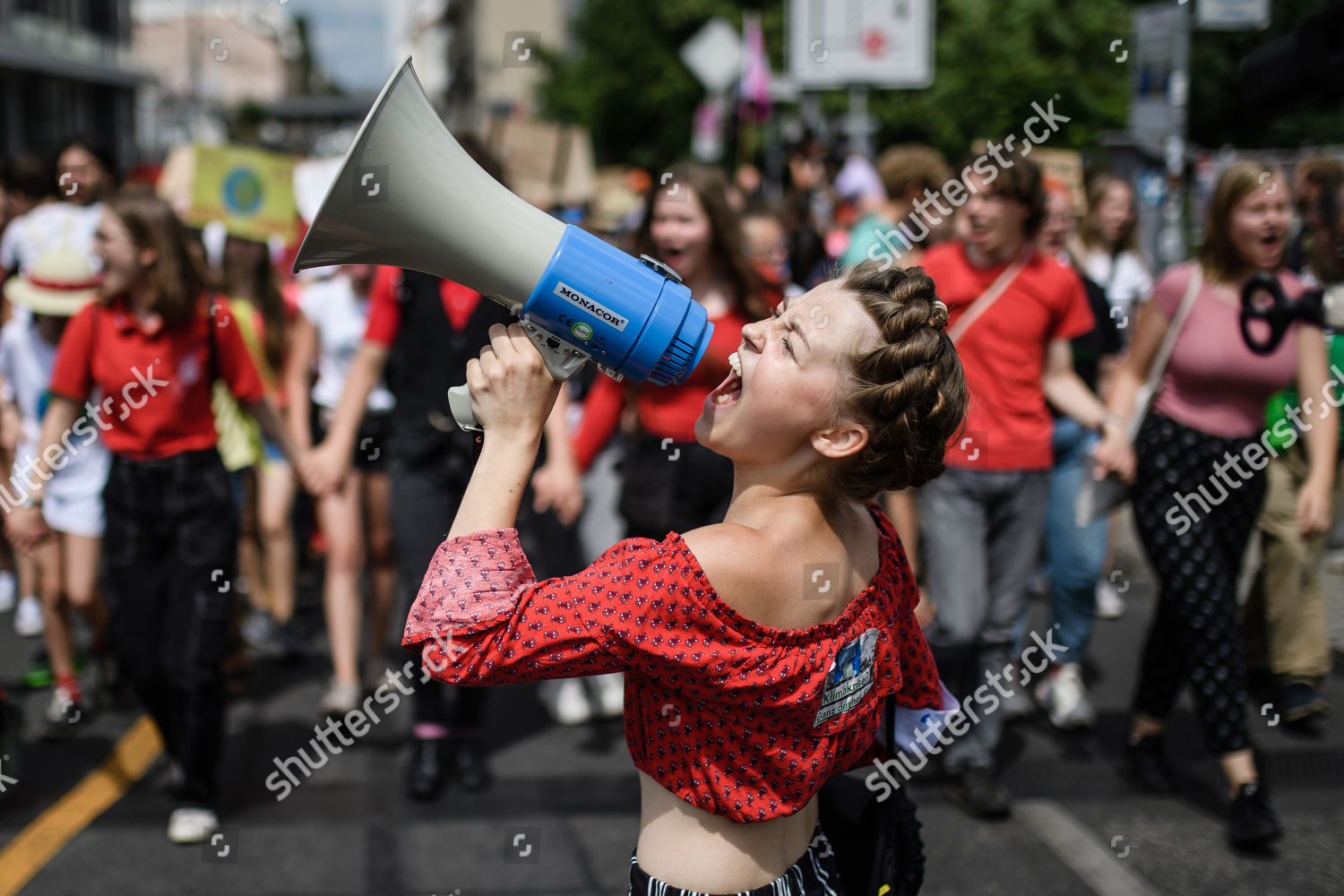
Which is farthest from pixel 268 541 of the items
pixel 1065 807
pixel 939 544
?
pixel 1065 807

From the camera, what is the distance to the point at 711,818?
1700 mm

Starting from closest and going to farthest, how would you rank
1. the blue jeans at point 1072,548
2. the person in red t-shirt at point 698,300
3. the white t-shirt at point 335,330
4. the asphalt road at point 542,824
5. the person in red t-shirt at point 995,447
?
the asphalt road at point 542,824
the person in red t-shirt at point 698,300
the person in red t-shirt at point 995,447
the blue jeans at point 1072,548
the white t-shirt at point 335,330

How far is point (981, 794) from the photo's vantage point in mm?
3795

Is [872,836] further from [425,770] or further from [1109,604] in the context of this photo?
[1109,604]

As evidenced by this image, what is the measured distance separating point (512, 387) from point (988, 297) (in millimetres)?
2630

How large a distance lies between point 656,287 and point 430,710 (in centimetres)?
275

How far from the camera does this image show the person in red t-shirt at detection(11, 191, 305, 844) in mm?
3613

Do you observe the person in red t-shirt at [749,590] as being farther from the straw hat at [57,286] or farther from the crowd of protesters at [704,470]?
the straw hat at [57,286]

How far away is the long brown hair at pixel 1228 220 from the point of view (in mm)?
3598

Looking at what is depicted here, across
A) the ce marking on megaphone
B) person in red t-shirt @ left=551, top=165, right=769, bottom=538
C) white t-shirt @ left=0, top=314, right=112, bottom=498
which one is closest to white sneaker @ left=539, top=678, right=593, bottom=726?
person in red t-shirt @ left=551, top=165, right=769, bottom=538

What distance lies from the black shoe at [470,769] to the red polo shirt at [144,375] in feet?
4.22

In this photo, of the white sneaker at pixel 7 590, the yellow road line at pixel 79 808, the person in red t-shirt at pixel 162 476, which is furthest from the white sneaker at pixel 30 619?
the person in red t-shirt at pixel 162 476

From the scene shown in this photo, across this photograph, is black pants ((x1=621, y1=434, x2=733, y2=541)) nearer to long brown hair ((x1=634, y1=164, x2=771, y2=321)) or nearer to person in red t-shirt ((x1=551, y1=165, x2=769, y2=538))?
person in red t-shirt ((x1=551, y1=165, x2=769, y2=538))

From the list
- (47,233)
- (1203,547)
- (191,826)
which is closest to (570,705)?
(191,826)
